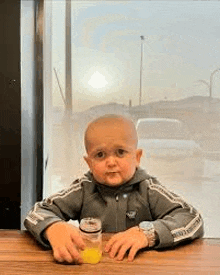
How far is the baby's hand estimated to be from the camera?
0.82 metres

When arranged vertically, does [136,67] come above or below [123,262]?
above

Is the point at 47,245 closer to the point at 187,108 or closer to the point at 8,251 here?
the point at 8,251

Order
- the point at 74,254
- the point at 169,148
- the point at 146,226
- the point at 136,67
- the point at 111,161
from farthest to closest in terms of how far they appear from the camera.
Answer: the point at 169,148 → the point at 136,67 → the point at 111,161 → the point at 146,226 → the point at 74,254

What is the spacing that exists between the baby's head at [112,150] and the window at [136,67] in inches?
42.0

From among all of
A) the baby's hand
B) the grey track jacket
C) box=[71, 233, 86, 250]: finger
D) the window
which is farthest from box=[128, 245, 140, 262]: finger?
the window

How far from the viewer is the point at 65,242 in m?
0.83

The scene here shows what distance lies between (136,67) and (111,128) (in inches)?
47.6

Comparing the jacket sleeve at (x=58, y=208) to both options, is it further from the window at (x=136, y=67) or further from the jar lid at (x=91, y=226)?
the window at (x=136, y=67)

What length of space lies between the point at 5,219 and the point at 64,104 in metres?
0.85

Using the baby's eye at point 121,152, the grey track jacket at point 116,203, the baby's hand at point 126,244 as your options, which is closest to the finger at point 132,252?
the baby's hand at point 126,244

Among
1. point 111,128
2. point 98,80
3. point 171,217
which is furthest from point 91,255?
point 98,80

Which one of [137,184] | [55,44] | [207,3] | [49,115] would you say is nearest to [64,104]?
[49,115]

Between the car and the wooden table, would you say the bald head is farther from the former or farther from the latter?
the car

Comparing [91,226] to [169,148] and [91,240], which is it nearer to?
[91,240]
